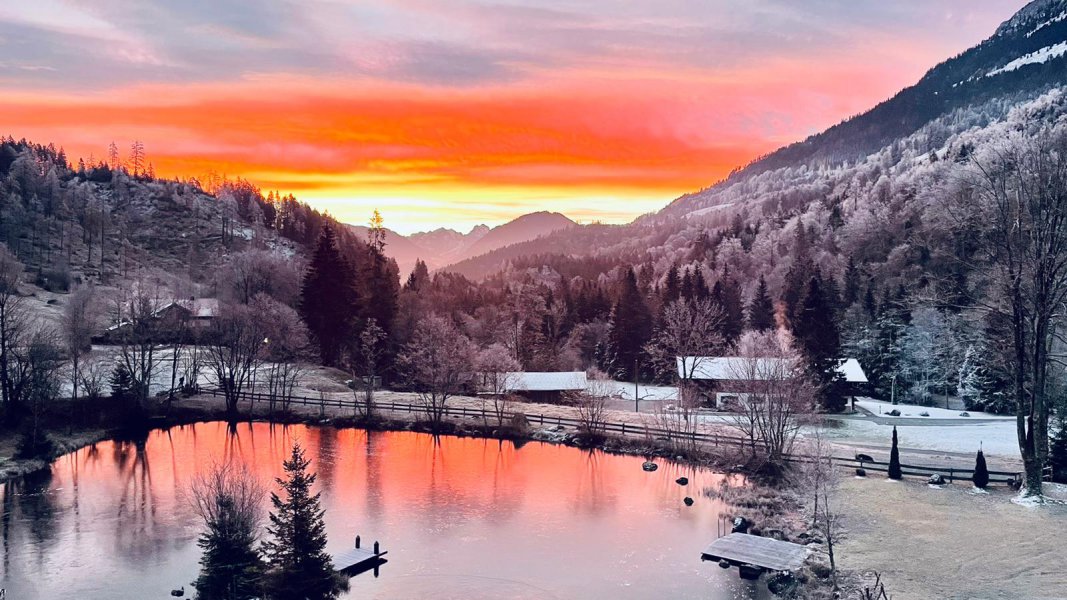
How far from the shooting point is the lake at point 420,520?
25422 millimetres

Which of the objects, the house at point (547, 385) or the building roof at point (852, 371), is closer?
the building roof at point (852, 371)

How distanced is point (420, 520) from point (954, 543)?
830 inches

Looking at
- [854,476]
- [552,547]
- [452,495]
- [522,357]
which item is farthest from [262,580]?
[522,357]

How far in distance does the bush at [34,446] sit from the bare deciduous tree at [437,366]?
2362 centimetres

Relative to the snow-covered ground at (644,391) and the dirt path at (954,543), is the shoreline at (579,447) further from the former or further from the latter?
the snow-covered ground at (644,391)

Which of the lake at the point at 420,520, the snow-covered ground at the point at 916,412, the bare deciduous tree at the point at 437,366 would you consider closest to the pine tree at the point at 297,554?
the lake at the point at 420,520

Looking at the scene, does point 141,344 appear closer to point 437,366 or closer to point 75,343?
point 75,343

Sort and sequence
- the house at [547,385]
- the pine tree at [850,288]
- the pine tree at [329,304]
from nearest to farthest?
the house at [547,385], the pine tree at [329,304], the pine tree at [850,288]

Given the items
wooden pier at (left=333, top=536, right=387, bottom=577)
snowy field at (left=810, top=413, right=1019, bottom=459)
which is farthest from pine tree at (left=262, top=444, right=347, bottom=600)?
snowy field at (left=810, top=413, right=1019, bottom=459)

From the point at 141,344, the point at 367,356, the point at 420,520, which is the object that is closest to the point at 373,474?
the point at 420,520

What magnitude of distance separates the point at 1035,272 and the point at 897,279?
71648mm

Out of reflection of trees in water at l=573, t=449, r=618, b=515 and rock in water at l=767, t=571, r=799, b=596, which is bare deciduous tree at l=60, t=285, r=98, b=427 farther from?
rock in water at l=767, t=571, r=799, b=596

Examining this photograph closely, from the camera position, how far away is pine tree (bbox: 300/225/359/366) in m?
75.9

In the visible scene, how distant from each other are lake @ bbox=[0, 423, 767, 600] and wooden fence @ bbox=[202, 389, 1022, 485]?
2991 mm
